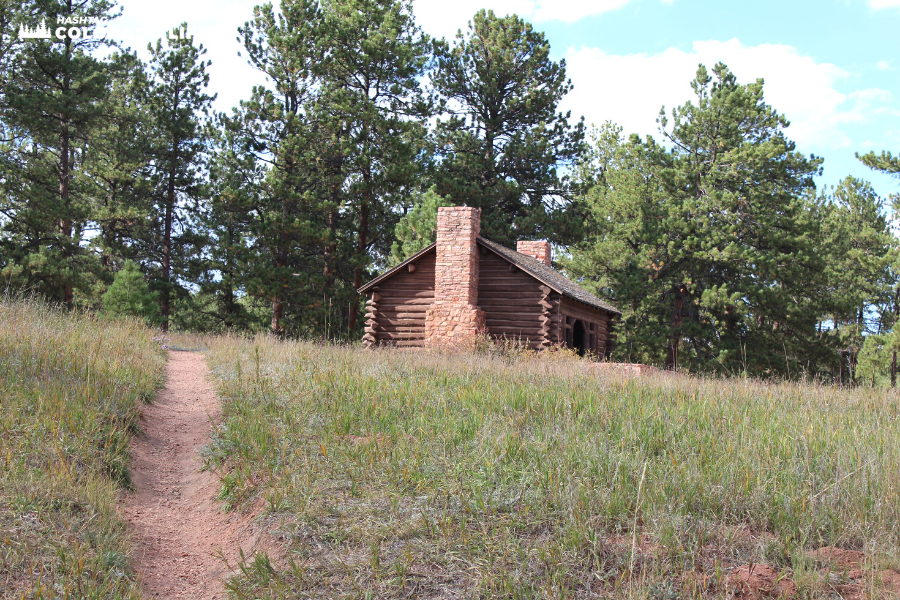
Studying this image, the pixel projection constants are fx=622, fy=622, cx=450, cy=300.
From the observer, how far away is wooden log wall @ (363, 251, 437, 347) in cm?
2211

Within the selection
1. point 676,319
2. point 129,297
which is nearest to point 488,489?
point 129,297

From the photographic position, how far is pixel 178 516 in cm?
614

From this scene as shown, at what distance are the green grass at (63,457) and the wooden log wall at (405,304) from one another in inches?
482

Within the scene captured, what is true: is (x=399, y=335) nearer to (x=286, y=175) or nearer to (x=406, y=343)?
(x=406, y=343)

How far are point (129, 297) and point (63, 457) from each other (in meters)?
17.3

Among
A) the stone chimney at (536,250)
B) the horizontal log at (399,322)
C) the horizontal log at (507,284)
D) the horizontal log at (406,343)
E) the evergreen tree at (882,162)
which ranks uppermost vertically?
the evergreen tree at (882,162)

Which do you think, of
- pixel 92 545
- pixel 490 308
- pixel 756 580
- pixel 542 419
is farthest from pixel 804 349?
pixel 92 545

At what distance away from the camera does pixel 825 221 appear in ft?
110

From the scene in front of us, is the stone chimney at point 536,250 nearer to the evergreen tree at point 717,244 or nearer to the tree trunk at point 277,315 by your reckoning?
the evergreen tree at point 717,244

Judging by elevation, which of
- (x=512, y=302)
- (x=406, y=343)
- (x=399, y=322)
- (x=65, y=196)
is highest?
(x=65, y=196)

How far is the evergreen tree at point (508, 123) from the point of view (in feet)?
104

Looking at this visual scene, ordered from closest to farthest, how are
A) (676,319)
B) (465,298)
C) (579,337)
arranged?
(465,298) < (579,337) < (676,319)

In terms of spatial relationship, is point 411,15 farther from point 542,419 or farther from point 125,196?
point 542,419

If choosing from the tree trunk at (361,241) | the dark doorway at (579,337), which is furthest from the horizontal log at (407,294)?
the tree trunk at (361,241)
